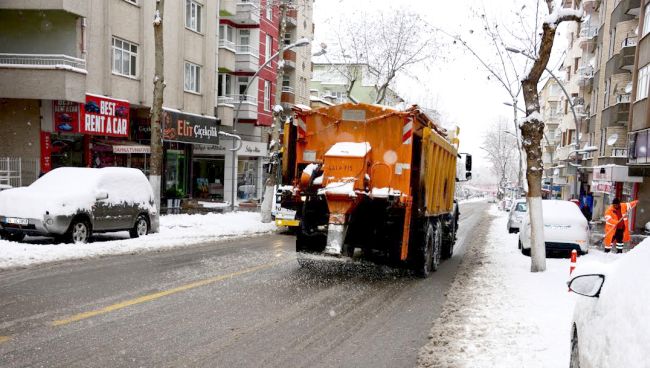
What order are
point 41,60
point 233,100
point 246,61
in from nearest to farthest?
point 41,60 < point 233,100 < point 246,61

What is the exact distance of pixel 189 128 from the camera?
28.5 m

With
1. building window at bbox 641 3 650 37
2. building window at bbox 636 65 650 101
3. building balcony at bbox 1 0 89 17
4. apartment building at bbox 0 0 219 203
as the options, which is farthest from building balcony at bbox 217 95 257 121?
building window at bbox 641 3 650 37

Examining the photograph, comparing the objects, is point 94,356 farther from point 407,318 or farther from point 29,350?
point 407,318

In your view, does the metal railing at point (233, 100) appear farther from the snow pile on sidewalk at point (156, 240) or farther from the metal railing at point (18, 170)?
the metal railing at point (18, 170)

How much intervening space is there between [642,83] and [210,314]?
93.2ft

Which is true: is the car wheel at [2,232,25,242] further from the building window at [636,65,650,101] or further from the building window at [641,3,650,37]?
the building window at [641,3,650,37]

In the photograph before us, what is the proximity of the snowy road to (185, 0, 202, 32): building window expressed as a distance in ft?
68.3

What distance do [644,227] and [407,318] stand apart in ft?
94.9

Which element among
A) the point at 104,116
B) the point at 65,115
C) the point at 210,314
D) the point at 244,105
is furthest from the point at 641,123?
the point at 210,314

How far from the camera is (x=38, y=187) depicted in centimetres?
1327

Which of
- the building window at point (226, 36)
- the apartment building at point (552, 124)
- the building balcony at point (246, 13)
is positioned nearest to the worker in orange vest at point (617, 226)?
the building window at point (226, 36)

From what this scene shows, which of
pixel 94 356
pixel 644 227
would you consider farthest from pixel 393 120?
pixel 644 227

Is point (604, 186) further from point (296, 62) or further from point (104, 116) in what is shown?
point (296, 62)

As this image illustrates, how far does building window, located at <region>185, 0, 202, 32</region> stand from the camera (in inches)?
1148
